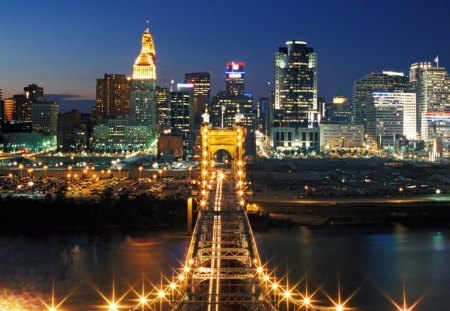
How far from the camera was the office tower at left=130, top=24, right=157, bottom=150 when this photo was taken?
2367 inches

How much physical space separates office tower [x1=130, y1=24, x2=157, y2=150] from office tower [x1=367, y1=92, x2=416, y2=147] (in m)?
20.5

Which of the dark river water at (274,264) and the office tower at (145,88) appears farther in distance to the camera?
the office tower at (145,88)

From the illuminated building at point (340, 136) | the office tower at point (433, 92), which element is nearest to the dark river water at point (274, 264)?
the illuminated building at point (340, 136)

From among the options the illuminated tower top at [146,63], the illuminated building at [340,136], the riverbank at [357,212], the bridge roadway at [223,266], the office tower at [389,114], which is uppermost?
the illuminated tower top at [146,63]

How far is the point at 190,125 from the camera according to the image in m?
61.4

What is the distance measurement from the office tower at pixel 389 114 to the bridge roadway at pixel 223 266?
174 ft

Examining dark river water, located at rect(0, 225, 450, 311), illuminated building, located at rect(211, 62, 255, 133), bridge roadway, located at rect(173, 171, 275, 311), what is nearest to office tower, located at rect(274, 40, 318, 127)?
illuminated building, located at rect(211, 62, 255, 133)

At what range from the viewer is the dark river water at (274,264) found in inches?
481

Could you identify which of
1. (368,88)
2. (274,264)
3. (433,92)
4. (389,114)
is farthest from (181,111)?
(274,264)

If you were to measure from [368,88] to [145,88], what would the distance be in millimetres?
21634

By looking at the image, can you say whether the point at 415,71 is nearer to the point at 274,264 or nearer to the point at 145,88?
the point at 145,88

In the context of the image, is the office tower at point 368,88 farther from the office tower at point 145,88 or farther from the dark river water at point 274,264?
the dark river water at point 274,264

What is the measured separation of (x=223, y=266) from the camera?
36.9 ft

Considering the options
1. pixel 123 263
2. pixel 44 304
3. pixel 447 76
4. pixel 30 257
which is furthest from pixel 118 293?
pixel 447 76
